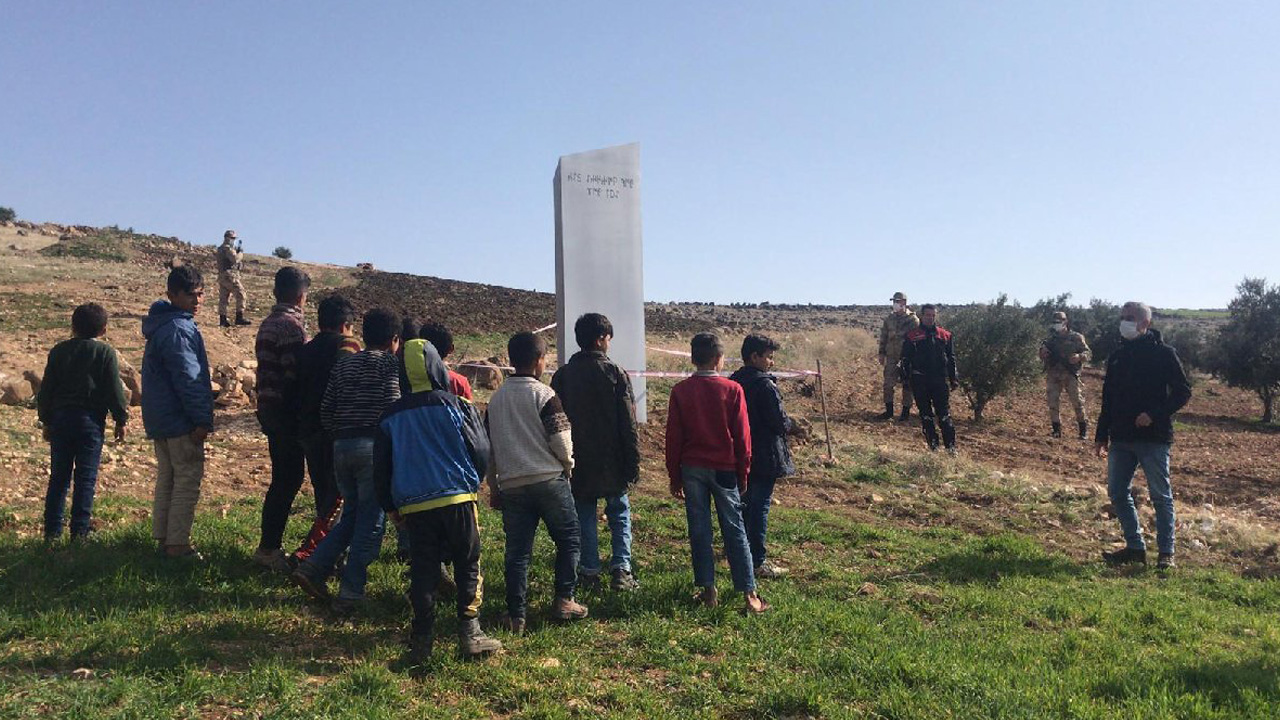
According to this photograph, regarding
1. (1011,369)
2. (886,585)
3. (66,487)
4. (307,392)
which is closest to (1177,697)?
(886,585)

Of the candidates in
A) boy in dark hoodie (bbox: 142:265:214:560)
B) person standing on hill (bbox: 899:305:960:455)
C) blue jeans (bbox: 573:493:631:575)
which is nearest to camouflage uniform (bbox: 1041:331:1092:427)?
person standing on hill (bbox: 899:305:960:455)

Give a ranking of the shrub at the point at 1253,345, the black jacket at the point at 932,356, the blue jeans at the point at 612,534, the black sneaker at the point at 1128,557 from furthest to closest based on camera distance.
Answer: the shrub at the point at 1253,345 → the black jacket at the point at 932,356 → the black sneaker at the point at 1128,557 → the blue jeans at the point at 612,534

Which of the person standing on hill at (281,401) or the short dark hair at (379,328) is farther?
the person standing on hill at (281,401)

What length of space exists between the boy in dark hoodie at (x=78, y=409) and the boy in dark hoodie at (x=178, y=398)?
63cm

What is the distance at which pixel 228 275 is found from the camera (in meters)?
15.9

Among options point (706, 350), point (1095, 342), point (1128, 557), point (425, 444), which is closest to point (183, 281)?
point (425, 444)

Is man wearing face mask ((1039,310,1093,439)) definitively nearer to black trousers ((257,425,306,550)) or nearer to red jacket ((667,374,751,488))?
red jacket ((667,374,751,488))

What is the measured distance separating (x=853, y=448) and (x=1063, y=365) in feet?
16.8

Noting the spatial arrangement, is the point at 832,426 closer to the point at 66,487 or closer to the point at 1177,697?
the point at 1177,697

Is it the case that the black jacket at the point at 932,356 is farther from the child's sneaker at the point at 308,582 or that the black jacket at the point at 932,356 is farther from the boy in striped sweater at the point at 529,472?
the child's sneaker at the point at 308,582

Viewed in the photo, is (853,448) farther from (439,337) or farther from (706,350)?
(439,337)

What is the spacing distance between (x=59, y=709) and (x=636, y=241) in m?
9.19

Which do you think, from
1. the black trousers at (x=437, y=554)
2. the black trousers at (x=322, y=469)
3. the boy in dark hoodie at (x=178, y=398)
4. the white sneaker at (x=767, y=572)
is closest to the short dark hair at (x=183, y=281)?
the boy in dark hoodie at (x=178, y=398)

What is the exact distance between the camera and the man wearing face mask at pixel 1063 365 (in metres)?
13.8
